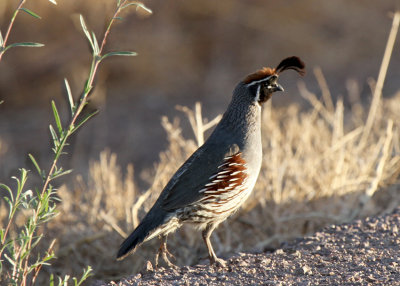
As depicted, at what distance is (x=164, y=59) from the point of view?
1188 cm

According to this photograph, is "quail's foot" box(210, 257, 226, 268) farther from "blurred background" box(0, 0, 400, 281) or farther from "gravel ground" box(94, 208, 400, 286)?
"blurred background" box(0, 0, 400, 281)

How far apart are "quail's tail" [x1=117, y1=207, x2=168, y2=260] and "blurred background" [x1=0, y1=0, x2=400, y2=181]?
5.91 meters

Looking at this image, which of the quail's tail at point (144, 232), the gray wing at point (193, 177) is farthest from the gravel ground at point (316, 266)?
the gray wing at point (193, 177)

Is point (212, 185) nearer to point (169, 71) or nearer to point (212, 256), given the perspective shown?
point (212, 256)

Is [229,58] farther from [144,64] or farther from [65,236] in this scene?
[65,236]

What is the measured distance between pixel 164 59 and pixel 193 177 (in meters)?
8.37

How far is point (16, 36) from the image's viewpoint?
36.5 feet

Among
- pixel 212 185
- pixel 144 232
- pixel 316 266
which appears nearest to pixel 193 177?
pixel 212 185

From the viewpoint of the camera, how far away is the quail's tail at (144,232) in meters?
3.52

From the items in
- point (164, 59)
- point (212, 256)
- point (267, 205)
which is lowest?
point (267, 205)

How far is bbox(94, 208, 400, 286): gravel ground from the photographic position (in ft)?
10.1

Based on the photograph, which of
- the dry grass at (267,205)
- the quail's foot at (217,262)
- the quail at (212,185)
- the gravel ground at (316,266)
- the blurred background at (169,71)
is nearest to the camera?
the gravel ground at (316,266)

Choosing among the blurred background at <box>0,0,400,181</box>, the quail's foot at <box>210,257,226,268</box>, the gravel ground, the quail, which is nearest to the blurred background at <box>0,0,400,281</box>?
the blurred background at <box>0,0,400,181</box>

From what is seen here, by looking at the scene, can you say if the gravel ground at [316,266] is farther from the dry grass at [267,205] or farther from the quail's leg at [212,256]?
the dry grass at [267,205]
